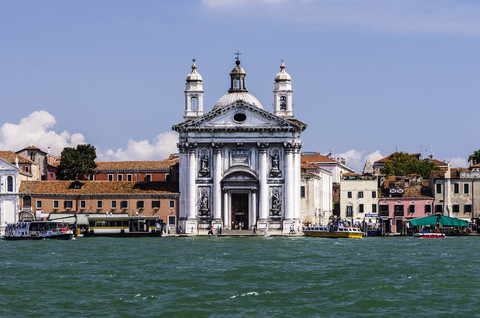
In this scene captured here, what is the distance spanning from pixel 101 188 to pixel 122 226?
765 centimetres

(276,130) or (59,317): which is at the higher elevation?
(276,130)

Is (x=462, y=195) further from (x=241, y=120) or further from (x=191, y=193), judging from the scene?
(x=191, y=193)

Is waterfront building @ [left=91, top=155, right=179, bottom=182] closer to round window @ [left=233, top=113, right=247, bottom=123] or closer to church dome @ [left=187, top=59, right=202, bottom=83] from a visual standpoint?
church dome @ [left=187, top=59, right=202, bottom=83]

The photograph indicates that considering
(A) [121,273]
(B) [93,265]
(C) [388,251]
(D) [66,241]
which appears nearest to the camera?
(A) [121,273]

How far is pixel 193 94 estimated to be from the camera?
310 feet

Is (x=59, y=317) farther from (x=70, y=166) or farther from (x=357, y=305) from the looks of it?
(x=70, y=166)

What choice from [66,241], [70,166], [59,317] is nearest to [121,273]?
[59,317]

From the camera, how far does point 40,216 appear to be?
299 ft

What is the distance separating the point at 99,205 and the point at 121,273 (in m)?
47.4

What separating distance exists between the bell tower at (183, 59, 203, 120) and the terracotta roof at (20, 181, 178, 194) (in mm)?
6545

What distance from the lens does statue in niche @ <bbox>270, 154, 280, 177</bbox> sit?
8912cm

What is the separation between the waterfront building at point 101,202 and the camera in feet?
300

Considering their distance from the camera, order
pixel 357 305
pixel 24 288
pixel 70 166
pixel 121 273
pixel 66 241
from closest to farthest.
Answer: pixel 357 305
pixel 24 288
pixel 121 273
pixel 66 241
pixel 70 166

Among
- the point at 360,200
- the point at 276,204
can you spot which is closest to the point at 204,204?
the point at 276,204
